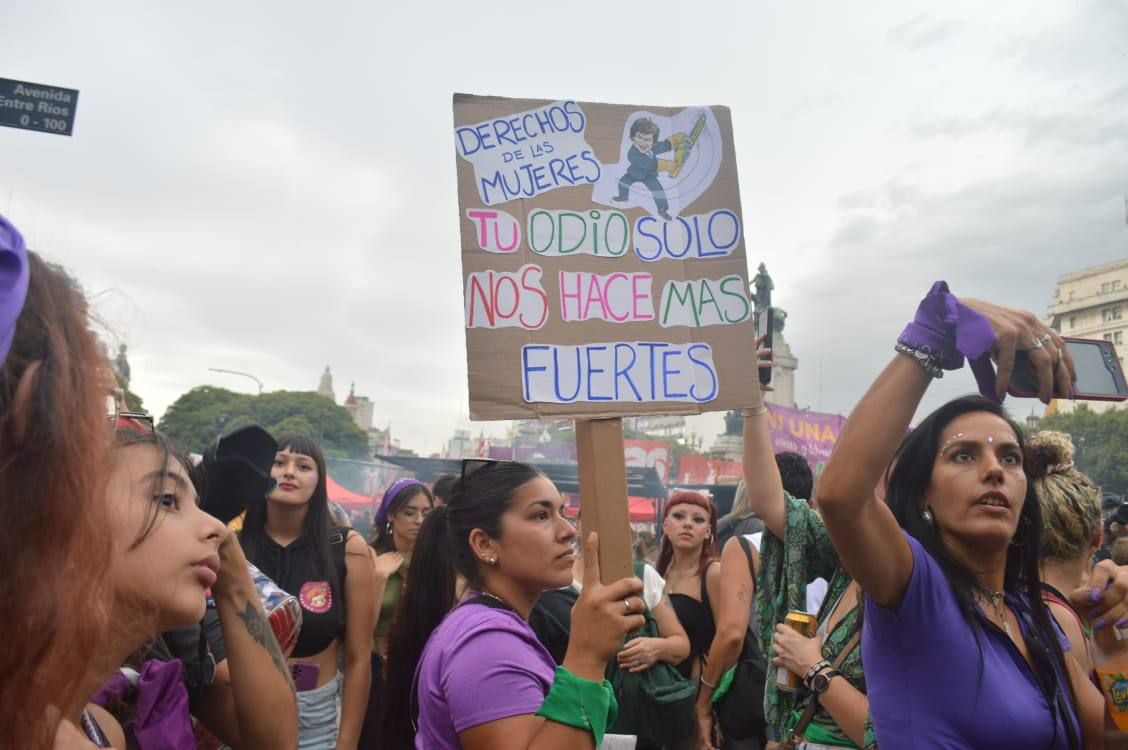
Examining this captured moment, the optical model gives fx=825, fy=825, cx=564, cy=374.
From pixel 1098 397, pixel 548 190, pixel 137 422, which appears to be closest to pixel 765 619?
pixel 1098 397

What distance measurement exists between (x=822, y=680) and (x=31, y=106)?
245 inches

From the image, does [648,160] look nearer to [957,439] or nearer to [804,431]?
[957,439]

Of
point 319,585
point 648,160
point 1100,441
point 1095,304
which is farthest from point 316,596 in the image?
point 1095,304

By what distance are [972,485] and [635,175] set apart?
138 centimetres

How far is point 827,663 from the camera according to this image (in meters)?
2.68

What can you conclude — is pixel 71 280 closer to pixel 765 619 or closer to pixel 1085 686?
pixel 1085 686

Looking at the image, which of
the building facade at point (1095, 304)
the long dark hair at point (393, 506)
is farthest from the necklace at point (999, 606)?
the building facade at point (1095, 304)

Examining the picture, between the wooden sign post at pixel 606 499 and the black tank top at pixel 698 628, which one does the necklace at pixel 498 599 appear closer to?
the wooden sign post at pixel 606 499

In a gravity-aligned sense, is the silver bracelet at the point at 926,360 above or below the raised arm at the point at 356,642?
above

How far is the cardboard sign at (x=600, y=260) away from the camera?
245 cm

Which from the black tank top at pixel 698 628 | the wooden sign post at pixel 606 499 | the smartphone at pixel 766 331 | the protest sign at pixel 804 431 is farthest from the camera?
the protest sign at pixel 804 431

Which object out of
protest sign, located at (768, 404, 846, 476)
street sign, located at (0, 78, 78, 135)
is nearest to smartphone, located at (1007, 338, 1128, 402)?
street sign, located at (0, 78, 78, 135)

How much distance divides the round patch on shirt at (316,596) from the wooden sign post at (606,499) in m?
1.82

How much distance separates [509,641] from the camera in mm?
2082
